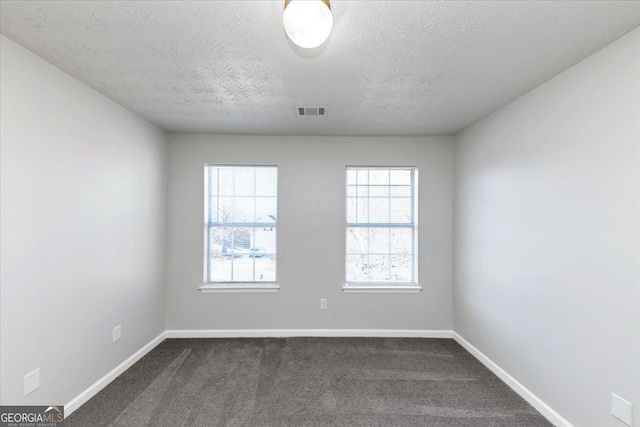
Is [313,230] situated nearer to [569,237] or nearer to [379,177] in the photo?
[379,177]

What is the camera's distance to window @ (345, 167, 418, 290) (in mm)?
3617

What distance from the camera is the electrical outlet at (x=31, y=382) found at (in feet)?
5.80

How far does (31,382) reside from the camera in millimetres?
1803

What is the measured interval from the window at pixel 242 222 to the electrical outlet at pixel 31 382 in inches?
71.1

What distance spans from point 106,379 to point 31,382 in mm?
732

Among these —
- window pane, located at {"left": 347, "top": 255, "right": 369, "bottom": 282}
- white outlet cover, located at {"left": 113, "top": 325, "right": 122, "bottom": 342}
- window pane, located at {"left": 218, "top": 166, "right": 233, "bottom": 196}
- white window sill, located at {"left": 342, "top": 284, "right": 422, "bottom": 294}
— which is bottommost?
white outlet cover, located at {"left": 113, "top": 325, "right": 122, "bottom": 342}

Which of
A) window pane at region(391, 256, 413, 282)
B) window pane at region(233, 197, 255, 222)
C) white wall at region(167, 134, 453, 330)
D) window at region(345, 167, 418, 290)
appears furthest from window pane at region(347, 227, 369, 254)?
window pane at region(233, 197, 255, 222)

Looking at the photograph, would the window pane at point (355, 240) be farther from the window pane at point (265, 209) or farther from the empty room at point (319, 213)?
the window pane at point (265, 209)

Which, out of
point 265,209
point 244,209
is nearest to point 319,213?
point 265,209

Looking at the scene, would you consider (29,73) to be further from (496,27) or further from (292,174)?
(496,27)

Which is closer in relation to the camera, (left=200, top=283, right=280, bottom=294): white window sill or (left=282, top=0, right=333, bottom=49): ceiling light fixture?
(left=282, top=0, right=333, bottom=49): ceiling light fixture

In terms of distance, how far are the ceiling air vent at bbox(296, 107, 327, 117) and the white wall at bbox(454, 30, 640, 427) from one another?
1.62 metres

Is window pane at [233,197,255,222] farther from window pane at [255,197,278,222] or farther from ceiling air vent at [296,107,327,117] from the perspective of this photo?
ceiling air vent at [296,107,327,117]

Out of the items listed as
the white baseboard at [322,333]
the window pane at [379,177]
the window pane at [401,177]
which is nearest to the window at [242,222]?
the white baseboard at [322,333]
